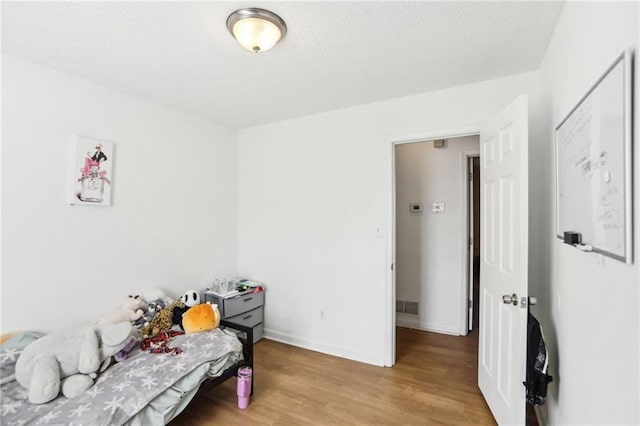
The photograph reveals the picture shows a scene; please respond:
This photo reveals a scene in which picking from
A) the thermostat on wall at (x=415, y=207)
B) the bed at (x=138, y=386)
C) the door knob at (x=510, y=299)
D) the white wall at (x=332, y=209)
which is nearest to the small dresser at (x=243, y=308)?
the white wall at (x=332, y=209)

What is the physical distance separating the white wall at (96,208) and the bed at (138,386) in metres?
0.41

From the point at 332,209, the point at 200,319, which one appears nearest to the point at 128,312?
the point at 200,319

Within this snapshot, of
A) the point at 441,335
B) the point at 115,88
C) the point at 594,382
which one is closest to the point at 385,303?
the point at 441,335

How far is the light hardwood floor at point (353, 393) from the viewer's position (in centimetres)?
209

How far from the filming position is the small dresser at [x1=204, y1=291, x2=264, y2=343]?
2.97 metres

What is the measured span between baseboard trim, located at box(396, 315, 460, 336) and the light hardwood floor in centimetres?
35

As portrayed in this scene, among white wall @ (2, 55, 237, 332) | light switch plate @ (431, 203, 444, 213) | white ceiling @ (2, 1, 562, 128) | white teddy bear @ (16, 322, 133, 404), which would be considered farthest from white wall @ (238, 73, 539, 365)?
white teddy bear @ (16, 322, 133, 404)

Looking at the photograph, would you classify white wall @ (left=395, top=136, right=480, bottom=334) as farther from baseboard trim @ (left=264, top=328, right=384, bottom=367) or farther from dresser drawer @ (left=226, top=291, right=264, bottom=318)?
dresser drawer @ (left=226, top=291, right=264, bottom=318)

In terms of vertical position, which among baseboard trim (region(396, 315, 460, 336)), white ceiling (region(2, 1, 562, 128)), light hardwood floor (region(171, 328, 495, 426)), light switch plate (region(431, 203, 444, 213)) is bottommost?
light hardwood floor (region(171, 328, 495, 426))

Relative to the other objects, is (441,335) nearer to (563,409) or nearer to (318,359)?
(318,359)

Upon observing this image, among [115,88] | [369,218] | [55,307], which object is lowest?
[55,307]

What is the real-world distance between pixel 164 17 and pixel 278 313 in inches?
114

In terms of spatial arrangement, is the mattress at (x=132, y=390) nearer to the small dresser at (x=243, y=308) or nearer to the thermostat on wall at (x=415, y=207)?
the small dresser at (x=243, y=308)

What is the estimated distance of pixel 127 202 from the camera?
2.59 metres
